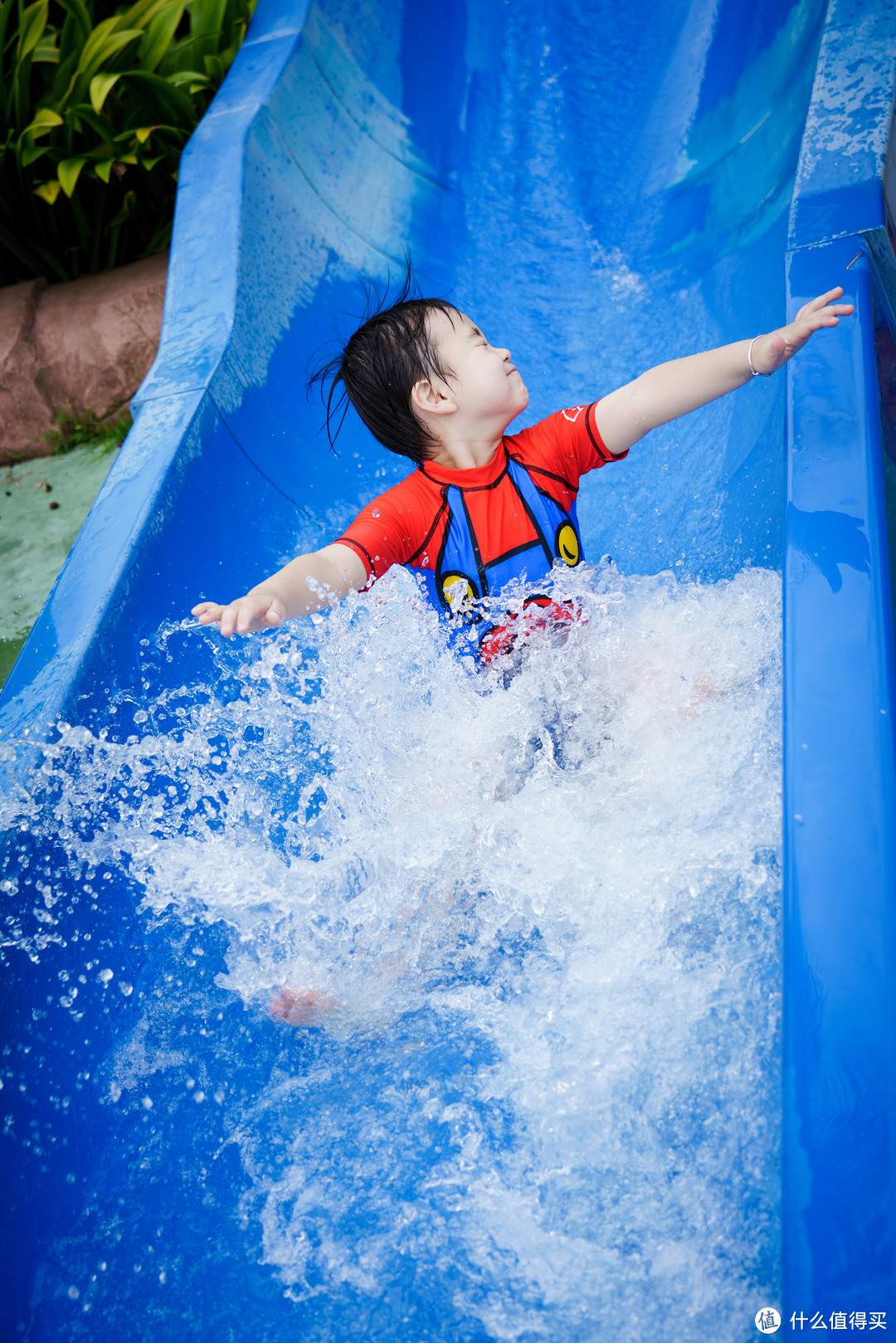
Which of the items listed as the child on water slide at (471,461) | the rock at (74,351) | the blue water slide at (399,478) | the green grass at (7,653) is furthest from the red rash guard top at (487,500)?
the rock at (74,351)

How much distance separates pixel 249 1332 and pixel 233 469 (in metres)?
1.76

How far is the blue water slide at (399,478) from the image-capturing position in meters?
1.15

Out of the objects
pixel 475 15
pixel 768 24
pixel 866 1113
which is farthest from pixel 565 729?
pixel 475 15

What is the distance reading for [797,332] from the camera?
58.4 inches

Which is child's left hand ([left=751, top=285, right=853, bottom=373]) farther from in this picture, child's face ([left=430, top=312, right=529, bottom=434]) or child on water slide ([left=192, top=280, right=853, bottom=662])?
child's face ([left=430, top=312, right=529, bottom=434])

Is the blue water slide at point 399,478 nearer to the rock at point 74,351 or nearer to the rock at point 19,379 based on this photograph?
the rock at point 74,351

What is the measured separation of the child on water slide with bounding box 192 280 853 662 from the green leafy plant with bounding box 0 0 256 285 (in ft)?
6.58

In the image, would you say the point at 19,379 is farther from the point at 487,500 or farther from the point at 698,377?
the point at 698,377

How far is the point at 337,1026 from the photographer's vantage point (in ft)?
5.23

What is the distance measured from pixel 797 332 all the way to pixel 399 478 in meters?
1.48

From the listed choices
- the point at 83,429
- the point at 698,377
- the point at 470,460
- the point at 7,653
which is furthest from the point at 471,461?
the point at 83,429

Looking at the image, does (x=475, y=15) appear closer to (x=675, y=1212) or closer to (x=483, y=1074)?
(x=483, y=1074)

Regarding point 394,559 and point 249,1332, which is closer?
point 249,1332

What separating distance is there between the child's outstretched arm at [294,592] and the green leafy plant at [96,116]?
7.42 feet
